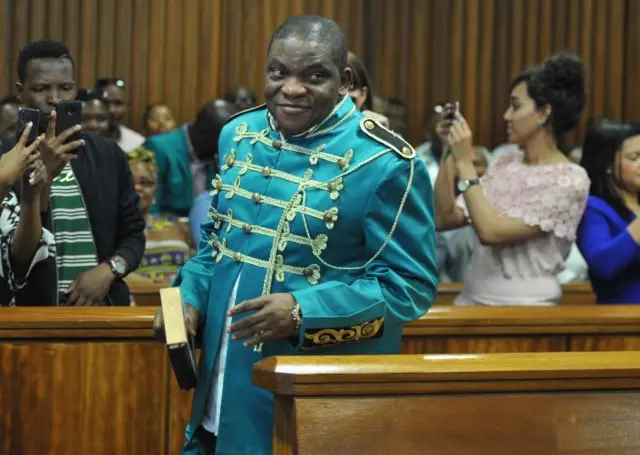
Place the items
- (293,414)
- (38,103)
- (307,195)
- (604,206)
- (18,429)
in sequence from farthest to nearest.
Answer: (604,206) < (38,103) < (18,429) < (307,195) < (293,414)

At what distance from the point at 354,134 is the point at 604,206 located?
6.25 ft

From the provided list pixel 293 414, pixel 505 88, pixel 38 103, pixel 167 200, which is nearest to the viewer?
pixel 293 414

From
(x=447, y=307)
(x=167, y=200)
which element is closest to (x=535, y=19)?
(x=167, y=200)

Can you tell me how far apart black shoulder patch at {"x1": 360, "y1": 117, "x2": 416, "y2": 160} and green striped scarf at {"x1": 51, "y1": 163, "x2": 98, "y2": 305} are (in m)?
1.40

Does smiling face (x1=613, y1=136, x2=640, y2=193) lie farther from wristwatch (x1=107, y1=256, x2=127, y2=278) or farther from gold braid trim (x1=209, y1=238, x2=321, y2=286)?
gold braid trim (x1=209, y1=238, x2=321, y2=286)

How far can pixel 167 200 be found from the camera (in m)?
6.05

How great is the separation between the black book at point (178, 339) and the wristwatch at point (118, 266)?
127 centimetres

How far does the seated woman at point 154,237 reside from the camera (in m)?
4.70

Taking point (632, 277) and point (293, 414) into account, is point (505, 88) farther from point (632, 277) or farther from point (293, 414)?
point (293, 414)

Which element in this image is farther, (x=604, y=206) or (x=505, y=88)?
(x=505, y=88)

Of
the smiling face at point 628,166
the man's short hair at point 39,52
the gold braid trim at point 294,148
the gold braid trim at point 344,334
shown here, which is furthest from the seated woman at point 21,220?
the smiling face at point 628,166

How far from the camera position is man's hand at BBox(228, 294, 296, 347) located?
6.72ft

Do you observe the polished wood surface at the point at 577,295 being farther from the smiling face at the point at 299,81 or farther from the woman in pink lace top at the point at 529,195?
the smiling face at the point at 299,81

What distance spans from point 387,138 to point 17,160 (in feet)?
4.02
